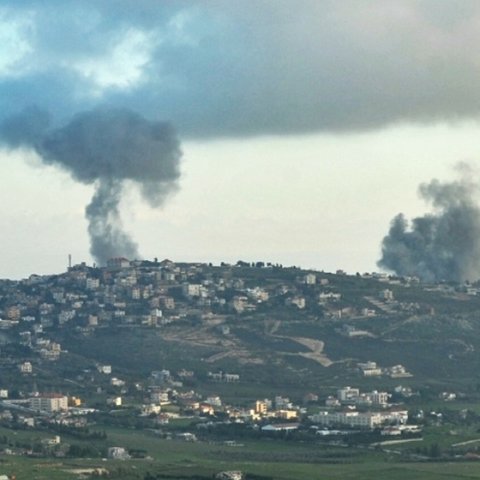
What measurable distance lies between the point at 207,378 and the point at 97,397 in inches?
421

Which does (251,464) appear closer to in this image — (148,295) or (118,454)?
(118,454)

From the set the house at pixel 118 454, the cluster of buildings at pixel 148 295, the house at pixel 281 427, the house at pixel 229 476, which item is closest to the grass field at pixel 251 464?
the house at pixel 229 476

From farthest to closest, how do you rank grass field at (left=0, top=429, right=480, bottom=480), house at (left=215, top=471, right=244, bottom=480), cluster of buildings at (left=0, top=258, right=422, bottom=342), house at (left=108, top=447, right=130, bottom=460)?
cluster of buildings at (left=0, top=258, right=422, bottom=342)
house at (left=108, top=447, right=130, bottom=460)
grass field at (left=0, top=429, right=480, bottom=480)
house at (left=215, top=471, right=244, bottom=480)

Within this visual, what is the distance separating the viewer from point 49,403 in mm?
121812

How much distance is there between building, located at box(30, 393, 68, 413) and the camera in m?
121

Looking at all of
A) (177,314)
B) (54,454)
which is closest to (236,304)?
(177,314)

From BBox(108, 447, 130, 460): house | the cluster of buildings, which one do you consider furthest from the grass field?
the cluster of buildings

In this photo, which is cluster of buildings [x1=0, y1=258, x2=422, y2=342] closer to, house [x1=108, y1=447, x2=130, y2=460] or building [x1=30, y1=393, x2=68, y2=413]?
building [x1=30, y1=393, x2=68, y2=413]

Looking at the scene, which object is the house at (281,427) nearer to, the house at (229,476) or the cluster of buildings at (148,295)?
the house at (229,476)

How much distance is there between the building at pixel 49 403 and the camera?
121 m

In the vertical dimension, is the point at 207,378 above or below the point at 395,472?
above

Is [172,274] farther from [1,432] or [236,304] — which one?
[1,432]

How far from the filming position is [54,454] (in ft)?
326

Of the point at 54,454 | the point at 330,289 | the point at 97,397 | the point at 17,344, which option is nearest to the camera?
the point at 54,454
